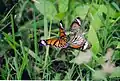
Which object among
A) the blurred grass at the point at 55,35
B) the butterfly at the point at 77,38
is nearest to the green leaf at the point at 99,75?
the blurred grass at the point at 55,35

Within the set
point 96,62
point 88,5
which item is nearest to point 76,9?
point 88,5

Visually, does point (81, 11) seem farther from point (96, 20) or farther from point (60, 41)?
point (60, 41)

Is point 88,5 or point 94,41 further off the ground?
point 88,5

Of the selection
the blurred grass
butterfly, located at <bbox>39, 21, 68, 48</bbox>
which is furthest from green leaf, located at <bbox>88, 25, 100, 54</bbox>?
butterfly, located at <bbox>39, 21, 68, 48</bbox>

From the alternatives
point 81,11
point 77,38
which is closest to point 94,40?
point 77,38

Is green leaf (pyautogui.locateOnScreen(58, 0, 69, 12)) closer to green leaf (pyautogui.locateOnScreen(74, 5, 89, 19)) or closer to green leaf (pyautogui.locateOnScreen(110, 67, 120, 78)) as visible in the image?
green leaf (pyautogui.locateOnScreen(74, 5, 89, 19))

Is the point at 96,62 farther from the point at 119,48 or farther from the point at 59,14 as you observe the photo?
the point at 59,14
